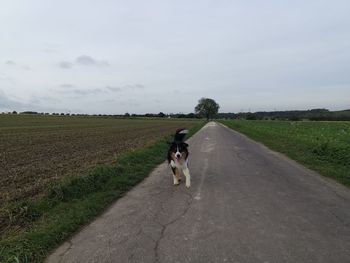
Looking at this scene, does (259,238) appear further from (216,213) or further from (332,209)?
(332,209)

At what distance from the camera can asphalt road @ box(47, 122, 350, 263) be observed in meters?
4.21

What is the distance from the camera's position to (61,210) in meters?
6.42

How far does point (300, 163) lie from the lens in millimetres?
12562

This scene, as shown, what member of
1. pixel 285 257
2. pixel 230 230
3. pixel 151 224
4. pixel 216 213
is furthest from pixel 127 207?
pixel 285 257

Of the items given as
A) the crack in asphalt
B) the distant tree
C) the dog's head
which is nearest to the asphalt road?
the crack in asphalt

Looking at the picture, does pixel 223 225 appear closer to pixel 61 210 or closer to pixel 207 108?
pixel 61 210

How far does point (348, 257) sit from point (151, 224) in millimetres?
2913

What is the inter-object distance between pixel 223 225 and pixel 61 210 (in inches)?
127

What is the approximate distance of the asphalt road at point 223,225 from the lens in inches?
166

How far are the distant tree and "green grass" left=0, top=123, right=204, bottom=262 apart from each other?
162767mm

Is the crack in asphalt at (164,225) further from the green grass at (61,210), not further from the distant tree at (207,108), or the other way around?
the distant tree at (207,108)

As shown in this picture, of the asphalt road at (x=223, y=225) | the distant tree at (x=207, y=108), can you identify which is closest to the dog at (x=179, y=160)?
the asphalt road at (x=223, y=225)

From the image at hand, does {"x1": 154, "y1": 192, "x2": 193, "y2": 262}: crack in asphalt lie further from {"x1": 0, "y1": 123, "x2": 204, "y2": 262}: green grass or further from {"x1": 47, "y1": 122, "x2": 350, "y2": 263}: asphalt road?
{"x1": 0, "y1": 123, "x2": 204, "y2": 262}: green grass

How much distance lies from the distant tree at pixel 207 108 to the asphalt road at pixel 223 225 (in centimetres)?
16397
